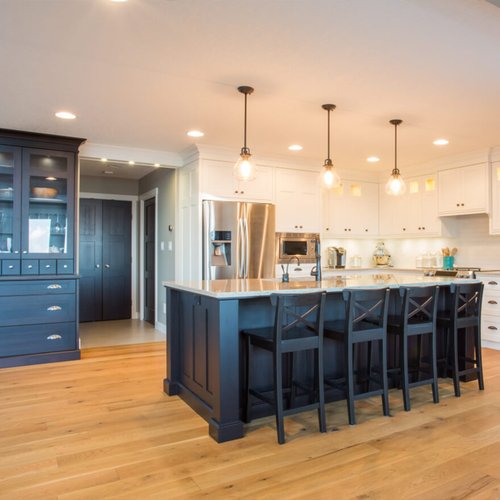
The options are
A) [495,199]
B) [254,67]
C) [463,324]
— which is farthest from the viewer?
[495,199]

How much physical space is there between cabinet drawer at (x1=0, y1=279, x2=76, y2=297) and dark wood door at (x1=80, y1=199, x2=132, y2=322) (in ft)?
8.59

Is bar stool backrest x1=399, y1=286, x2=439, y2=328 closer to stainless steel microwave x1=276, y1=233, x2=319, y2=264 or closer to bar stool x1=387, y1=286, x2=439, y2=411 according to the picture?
bar stool x1=387, y1=286, x2=439, y2=411

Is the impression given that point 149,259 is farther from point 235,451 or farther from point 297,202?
point 235,451

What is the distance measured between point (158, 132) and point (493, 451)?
159 inches

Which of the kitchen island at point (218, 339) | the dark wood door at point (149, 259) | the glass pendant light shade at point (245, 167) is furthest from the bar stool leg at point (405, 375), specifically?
the dark wood door at point (149, 259)

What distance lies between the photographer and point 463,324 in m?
3.52

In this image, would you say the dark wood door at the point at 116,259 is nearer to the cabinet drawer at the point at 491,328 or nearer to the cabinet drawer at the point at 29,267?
the cabinet drawer at the point at 29,267

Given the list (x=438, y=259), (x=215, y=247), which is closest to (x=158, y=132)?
(x=215, y=247)

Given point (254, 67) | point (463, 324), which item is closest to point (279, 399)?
point (463, 324)

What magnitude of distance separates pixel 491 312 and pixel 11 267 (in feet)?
17.9

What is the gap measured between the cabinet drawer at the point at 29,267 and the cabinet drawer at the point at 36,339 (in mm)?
575

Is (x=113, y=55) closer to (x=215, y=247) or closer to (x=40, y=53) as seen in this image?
(x=40, y=53)

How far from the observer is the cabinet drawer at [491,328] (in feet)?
16.8

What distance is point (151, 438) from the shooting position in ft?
8.81
